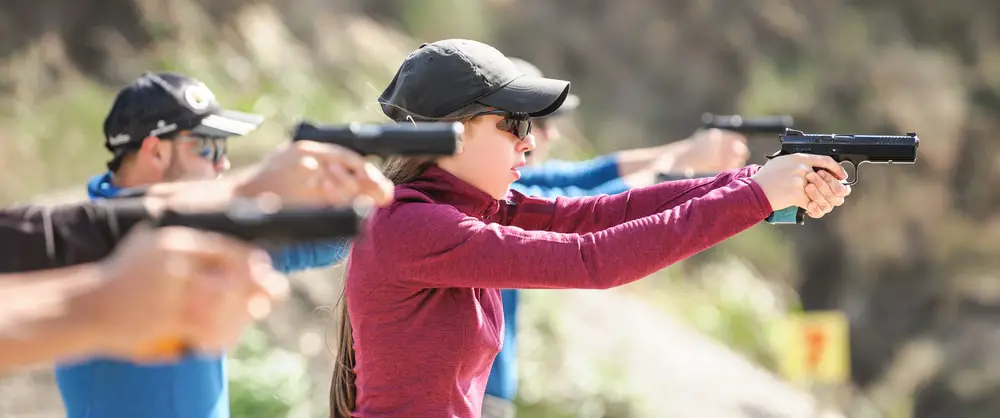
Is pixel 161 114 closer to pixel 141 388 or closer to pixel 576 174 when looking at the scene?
pixel 141 388

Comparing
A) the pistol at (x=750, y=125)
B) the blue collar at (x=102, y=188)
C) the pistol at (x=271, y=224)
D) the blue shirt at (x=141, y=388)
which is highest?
the pistol at (x=750, y=125)

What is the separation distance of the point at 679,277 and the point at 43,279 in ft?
32.4

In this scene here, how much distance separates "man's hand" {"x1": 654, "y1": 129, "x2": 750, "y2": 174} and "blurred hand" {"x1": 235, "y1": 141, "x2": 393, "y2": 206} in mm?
2328

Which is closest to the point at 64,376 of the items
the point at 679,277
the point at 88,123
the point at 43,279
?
the point at 43,279

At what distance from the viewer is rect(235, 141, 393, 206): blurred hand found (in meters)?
1.76

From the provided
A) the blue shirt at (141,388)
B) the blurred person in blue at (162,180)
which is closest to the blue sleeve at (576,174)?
the blurred person in blue at (162,180)

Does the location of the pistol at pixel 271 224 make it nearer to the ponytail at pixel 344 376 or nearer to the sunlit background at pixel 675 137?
the ponytail at pixel 344 376

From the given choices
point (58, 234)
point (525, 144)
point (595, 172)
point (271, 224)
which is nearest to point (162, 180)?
point (525, 144)

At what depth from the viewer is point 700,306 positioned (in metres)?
10.1

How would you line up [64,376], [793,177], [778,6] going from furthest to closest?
[778,6] → [64,376] → [793,177]

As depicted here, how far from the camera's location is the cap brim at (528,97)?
2520 millimetres

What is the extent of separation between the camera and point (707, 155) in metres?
4.05

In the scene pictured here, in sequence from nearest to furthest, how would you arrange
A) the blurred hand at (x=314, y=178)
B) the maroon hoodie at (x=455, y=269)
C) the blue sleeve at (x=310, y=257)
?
the blurred hand at (x=314, y=178) → the maroon hoodie at (x=455, y=269) → the blue sleeve at (x=310, y=257)

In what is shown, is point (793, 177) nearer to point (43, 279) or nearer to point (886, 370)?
point (43, 279)
